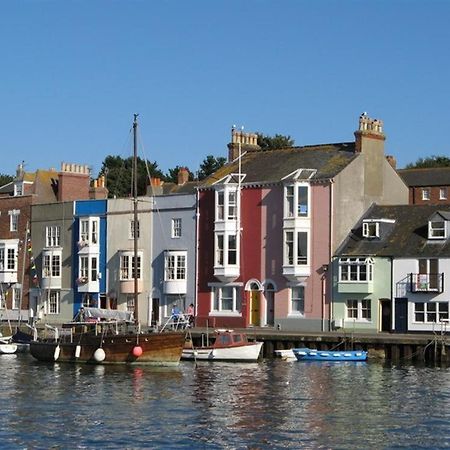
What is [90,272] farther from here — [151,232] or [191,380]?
[191,380]

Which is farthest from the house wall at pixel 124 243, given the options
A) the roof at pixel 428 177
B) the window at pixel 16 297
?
the roof at pixel 428 177

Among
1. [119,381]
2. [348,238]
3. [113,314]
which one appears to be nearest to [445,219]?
[348,238]

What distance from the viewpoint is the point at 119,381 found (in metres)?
54.8

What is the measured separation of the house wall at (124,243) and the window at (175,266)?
236 cm

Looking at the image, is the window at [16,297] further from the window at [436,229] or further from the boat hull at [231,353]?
the window at [436,229]

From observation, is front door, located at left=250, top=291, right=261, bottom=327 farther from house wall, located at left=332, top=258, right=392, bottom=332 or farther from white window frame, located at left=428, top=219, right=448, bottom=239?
white window frame, located at left=428, top=219, right=448, bottom=239

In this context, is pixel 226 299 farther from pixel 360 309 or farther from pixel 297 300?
pixel 360 309

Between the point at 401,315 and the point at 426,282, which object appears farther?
the point at 401,315

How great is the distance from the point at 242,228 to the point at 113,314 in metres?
13.5

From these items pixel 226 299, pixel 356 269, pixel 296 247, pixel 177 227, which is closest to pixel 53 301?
pixel 177 227

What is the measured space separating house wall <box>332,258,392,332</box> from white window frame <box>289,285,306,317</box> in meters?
2.50

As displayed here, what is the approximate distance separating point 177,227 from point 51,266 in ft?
39.8

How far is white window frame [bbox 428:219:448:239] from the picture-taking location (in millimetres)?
71438

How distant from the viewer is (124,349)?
61312mm
